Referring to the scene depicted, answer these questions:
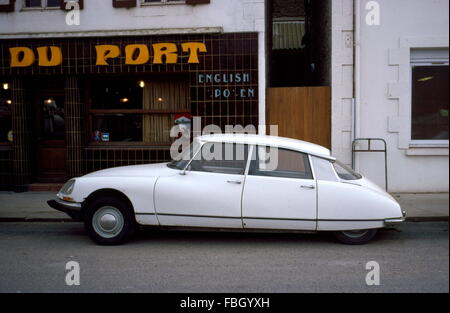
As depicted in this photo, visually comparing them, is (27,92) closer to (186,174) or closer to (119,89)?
(119,89)

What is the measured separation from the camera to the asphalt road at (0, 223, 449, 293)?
4.98 m

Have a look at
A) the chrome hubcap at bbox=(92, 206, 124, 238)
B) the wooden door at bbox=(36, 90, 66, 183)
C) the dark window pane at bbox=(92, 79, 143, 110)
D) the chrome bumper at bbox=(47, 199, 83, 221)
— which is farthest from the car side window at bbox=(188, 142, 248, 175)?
the wooden door at bbox=(36, 90, 66, 183)

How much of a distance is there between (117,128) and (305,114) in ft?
15.4

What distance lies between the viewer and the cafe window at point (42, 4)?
11.4m

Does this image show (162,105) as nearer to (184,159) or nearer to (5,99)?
(5,99)

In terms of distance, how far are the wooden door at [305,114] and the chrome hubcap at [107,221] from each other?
5.42 meters

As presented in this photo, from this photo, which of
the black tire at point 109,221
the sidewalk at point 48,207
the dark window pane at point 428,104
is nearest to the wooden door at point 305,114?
the dark window pane at point 428,104

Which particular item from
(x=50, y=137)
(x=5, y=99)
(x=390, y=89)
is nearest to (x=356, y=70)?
(x=390, y=89)

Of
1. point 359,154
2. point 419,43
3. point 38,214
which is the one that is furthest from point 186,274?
point 419,43

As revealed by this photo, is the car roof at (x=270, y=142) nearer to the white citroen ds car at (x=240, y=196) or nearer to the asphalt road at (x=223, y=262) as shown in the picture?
the white citroen ds car at (x=240, y=196)

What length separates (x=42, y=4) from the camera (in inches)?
451

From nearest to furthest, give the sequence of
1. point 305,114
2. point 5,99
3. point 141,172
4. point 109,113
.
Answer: point 141,172, point 305,114, point 109,113, point 5,99

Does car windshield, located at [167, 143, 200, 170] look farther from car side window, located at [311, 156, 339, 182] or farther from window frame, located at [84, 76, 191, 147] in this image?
window frame, located at [84, 76, 191, 147]

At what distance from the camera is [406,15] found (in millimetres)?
10578
